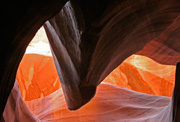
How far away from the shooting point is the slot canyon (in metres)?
1.95

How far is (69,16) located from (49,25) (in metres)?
0.85

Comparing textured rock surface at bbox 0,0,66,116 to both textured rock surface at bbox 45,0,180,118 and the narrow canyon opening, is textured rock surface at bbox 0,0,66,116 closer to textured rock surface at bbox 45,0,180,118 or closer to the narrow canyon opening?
textured rock surface at bbox 45,0,180,118

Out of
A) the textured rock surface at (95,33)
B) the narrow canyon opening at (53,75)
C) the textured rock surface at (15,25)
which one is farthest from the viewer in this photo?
the narrow canyon opening at (53,75)

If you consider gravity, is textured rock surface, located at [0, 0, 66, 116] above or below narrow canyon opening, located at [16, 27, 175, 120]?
above

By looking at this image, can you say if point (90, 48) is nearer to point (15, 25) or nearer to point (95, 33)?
point (95, 33)

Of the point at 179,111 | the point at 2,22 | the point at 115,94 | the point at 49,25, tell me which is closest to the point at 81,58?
the point at 49,25

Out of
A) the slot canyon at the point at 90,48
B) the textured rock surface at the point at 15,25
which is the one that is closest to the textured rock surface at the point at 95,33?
the slot canyon at the point at 90,48

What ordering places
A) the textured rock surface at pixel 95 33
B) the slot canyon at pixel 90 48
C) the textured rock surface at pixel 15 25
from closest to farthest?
1. the textured rock surface at pixel 15 25
2. the slot canyon at pixel 90 48
3. the textured rock surface at pixel 95 33

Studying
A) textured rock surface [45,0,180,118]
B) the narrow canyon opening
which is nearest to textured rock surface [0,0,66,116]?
textured rock surface [45,0,180,118]

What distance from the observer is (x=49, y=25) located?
348 cm

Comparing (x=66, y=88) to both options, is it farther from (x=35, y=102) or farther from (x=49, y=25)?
(x=35, y=102)

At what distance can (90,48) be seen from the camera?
2.56m

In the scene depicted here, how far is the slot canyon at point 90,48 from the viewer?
195 cm

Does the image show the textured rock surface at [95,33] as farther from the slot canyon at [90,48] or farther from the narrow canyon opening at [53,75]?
the narrow canyon opening at [53,75]
